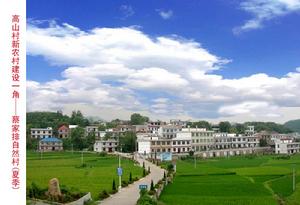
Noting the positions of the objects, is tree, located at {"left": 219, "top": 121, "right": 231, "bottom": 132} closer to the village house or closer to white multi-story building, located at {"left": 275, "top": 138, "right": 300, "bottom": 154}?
white multi-story building, located at {"left": 275, "top": 138, "right": 300, "bottom": 154}

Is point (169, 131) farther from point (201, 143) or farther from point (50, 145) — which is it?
point (50, 145)

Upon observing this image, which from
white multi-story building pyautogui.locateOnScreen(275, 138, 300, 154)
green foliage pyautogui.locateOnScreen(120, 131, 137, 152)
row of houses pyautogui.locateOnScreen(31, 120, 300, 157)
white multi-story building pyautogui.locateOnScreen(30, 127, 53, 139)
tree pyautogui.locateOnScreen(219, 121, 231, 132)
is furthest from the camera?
tree pyautogui.locateOnScreen(219, 121, 231, 132)

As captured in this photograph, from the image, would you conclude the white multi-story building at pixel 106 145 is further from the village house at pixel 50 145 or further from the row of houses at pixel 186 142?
the village house at pixel 50 145

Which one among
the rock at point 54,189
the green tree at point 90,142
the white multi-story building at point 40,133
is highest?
the white multi-story building at point 40,133

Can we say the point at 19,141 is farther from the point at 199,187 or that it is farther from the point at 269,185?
the point at 269,185

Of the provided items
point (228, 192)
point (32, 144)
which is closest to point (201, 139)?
point (32, 144)

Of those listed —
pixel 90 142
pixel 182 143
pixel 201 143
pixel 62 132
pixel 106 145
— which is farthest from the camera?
pixel 62 132

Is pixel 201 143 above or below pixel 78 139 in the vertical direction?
below

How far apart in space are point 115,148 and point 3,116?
4222 inches

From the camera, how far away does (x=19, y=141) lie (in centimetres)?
1116

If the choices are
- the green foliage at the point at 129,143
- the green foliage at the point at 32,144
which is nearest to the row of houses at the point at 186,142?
the green foliage at the point at 129,143

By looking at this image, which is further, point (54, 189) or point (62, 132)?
point (62, 132)

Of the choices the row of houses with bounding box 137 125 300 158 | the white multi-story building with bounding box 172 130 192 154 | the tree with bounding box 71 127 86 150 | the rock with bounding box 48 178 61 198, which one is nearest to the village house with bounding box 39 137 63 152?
the tree with bounding box 71 127 86 150

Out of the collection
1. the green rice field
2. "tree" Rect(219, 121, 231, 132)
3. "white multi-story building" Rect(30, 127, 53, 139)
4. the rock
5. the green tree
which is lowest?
the green rice field
